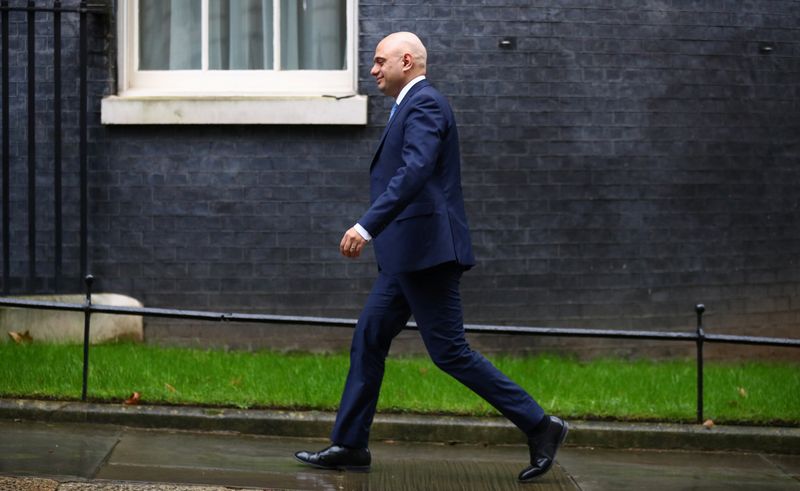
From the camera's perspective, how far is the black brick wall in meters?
9.28

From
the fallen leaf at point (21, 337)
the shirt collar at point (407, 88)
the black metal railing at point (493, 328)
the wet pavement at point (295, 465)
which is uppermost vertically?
the shirt collar at point (407, 88)

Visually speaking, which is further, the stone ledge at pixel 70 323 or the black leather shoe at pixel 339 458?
the stone ledge at pixel 70 323

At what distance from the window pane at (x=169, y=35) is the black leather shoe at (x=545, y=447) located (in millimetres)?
4542

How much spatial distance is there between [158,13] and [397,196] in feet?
14.5

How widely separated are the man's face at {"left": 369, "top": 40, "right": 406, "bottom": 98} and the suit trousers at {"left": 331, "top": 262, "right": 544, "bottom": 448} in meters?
0.86

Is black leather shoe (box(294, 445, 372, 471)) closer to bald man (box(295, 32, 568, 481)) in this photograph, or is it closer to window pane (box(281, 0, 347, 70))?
bald man (box(295, 32, 568, 481))

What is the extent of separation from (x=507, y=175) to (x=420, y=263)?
3510 millimetres

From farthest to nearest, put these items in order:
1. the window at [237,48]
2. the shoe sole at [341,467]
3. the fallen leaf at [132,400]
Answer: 1. the window at [237,48]
2. the fallen leaf at [132,400]
3. the shoe sole at [341,467]

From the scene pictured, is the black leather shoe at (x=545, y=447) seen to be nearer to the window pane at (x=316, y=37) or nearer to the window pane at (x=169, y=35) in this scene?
the window pane at (x=316, y=37)

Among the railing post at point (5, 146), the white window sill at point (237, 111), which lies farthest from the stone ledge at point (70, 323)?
the white window sill at point (237, 111)

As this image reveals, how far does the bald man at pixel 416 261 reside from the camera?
5.89 metres

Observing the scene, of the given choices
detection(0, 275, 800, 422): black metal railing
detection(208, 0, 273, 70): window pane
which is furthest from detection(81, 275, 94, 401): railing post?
detection(208, 0, 273, 70): window pane

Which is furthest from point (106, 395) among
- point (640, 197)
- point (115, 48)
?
point (640, 197)

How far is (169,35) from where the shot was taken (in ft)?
31.5
